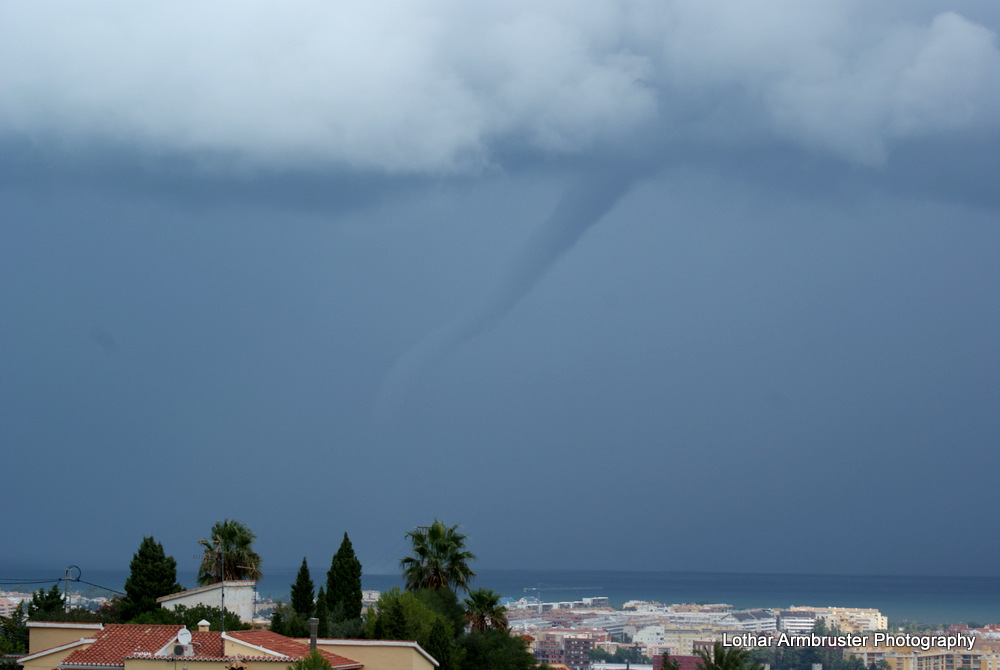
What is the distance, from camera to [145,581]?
54.2 m

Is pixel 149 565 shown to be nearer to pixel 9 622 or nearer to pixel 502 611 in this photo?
pixel 9 622

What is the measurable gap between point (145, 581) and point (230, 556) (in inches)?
295

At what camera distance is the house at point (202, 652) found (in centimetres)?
3662

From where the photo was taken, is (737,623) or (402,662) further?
(737,623)

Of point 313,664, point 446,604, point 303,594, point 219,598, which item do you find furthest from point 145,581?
point 313,664

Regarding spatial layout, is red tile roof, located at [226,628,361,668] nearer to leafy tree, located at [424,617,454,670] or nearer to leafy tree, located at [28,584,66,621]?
leafy tree, located at [424,617,454,670]

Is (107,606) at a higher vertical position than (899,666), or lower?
higher

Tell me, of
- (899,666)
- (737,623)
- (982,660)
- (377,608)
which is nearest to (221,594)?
(377,608)

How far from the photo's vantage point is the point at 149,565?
54312 mm

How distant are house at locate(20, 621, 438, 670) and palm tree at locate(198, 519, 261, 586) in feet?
55.4

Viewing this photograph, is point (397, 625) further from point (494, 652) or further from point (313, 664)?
point (313, 664)

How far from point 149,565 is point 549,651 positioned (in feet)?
242

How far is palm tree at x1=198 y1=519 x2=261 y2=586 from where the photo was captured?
6075cm

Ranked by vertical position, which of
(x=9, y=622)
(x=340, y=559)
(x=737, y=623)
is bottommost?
(x=737, y=623)
